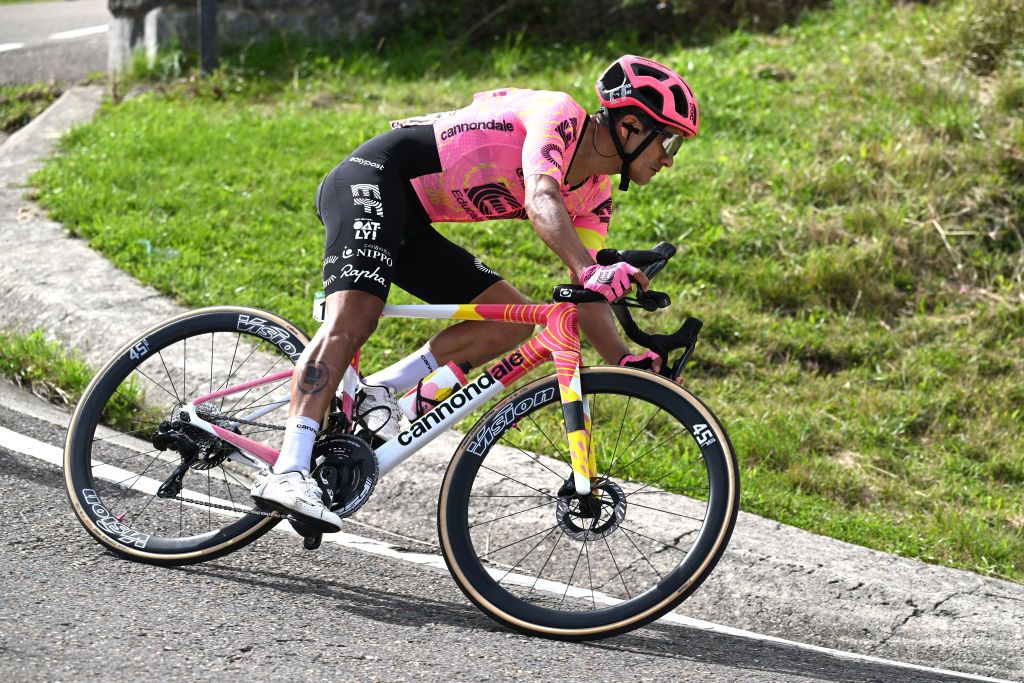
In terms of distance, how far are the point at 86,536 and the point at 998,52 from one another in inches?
301

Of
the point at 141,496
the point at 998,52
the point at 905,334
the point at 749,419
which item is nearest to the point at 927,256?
the point at 905,334

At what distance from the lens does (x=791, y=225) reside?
25.2 feet

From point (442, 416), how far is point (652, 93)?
4.29 ft

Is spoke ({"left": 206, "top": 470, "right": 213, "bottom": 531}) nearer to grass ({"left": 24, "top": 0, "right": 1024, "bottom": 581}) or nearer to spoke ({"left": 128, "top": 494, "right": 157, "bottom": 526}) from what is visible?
spoke ({"left": 128, "top": 494, "right": 157, "bottom": 526})

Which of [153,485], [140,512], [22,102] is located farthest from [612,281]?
[22,102]

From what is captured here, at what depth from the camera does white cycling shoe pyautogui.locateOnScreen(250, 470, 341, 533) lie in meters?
3.97

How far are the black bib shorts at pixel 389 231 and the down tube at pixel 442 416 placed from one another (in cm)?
42

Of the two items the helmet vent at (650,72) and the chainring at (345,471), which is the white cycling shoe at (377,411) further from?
the helmet vent at (650,72)

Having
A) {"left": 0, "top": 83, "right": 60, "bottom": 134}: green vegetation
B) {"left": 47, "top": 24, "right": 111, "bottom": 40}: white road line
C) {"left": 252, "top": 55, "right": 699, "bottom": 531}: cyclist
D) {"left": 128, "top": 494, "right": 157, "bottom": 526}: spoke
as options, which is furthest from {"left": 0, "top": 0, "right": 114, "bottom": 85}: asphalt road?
{"left": 252, "top": 55, "right": 699, "bottom": 531}: cyclist

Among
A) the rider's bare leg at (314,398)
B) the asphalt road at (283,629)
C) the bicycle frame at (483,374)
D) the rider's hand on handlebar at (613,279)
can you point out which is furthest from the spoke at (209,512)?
the rider's hand on handlebar at (613,279)

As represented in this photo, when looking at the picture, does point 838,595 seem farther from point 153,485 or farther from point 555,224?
point 153,485

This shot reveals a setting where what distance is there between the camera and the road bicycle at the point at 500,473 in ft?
12.9

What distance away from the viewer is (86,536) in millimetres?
4504

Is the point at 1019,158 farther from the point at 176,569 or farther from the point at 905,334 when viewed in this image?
the point at 176,569
